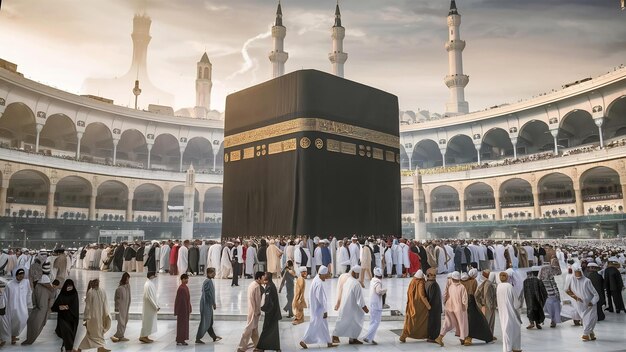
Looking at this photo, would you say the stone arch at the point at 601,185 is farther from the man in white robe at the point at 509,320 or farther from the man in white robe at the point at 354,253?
the man in white robe at the point at 509,320

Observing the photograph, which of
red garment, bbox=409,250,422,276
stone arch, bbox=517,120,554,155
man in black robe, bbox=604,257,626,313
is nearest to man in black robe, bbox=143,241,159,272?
red garment, bbox=409,250,422,276

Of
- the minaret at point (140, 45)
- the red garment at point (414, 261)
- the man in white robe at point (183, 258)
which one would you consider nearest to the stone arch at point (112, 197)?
the man in white robe at point (183, 258)

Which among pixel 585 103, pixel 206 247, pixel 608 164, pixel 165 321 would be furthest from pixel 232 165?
pixel 585 103

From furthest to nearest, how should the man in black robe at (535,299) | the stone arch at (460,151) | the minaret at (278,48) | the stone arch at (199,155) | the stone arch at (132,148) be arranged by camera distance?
the stone arch at (199,155), the minaret at (278,48), the stone arch at (460,151), the stone arch at (132,148), the man in black robe at (535,299)

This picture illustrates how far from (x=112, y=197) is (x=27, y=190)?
5688mm

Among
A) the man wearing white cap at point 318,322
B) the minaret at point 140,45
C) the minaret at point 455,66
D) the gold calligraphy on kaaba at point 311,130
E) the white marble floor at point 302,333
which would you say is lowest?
the white marble floor at point 302,333

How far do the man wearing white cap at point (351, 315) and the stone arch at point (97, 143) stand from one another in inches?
1189

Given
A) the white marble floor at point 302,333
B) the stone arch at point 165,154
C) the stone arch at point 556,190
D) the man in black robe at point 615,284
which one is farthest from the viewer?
the stone arch at point 165,154

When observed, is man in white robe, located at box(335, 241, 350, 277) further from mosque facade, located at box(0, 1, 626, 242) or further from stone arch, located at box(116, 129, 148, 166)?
stone arch, located at box(116, 129, 148, 166)

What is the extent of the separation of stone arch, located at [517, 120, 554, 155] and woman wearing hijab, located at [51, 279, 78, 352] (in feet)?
105

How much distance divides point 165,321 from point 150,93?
76.4m

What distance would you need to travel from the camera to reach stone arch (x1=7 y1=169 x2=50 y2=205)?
2630 centimetres

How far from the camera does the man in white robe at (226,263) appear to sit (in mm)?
11188

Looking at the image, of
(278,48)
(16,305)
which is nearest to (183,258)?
(16,305)
